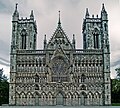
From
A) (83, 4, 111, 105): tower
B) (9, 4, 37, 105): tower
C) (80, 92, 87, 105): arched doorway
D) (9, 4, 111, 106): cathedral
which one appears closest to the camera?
(80, 92, 87, 105): arched doorway

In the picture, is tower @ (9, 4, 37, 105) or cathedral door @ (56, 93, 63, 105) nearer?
cathedral door @ (56, 93, 63, 105)

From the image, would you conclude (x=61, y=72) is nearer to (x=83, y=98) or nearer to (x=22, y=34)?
(x=83, y=98)

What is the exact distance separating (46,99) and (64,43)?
13169 millimetres

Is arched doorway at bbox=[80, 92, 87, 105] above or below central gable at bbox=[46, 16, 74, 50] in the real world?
below

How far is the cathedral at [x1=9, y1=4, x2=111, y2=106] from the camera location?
55.5m

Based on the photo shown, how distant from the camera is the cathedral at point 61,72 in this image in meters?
55.5

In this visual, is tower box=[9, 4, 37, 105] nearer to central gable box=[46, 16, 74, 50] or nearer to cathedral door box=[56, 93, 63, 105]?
central gable box=[46, 16, 74, 50]

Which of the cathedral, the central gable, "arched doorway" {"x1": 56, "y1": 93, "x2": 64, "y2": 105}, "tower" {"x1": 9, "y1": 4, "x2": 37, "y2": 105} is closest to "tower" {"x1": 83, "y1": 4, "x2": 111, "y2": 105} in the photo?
the cathedral

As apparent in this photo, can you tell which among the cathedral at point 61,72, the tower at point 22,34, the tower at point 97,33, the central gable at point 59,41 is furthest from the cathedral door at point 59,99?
the tower at point 22,34

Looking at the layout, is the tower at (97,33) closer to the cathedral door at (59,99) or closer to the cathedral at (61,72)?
the cathedral at (61,72)

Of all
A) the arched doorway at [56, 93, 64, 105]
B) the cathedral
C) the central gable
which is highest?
the central gable

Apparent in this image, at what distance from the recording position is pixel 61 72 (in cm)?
5703

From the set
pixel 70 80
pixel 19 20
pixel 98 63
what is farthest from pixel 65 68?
pixel 19 20

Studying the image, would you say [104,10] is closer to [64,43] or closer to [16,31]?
[64,43]
